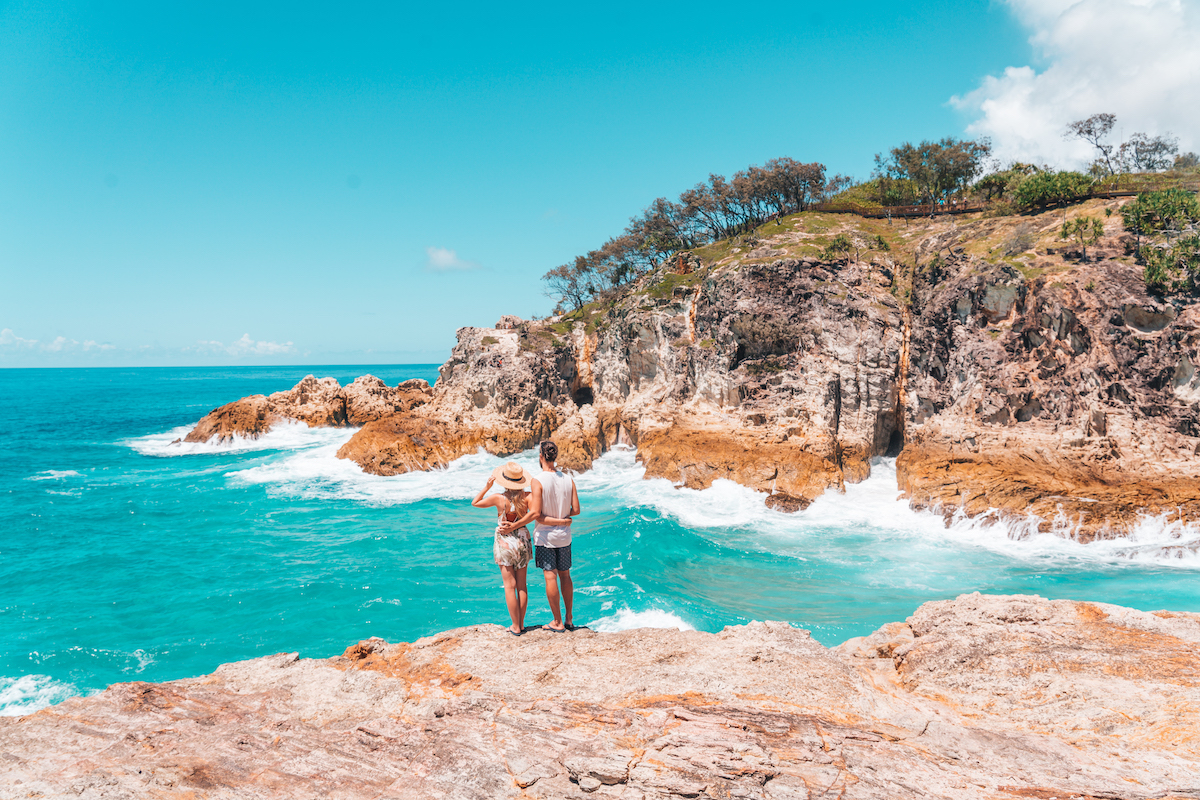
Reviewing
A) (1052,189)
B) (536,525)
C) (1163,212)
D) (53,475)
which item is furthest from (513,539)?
(53,475)

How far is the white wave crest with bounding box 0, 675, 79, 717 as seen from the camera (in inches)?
457

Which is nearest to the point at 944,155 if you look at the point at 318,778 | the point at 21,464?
the point at 318,778

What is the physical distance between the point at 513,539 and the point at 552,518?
654 millimetres

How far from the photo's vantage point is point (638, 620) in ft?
49.3

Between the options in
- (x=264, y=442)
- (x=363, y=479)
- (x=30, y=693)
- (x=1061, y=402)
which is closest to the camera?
(x=30, y=693)

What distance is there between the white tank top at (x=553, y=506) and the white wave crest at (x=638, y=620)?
7.80m

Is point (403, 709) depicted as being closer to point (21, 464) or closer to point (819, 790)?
point (819, 790)

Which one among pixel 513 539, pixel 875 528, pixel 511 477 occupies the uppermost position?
pixel 511 477

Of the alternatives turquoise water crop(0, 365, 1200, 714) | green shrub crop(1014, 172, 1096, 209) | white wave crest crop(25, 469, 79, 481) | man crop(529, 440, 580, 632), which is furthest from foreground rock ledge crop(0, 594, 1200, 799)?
white wave crest crop(25, 469, 79, 481)

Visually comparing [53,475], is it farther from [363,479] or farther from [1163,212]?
[1163,212]

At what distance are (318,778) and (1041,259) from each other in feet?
102

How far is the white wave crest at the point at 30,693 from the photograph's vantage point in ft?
38.1

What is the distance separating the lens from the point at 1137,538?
1852cm

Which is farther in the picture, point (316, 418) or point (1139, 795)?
point (316, 418)
